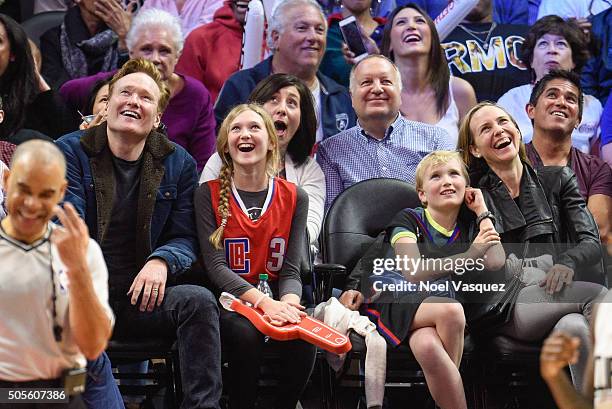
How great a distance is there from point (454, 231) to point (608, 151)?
4.90 ft

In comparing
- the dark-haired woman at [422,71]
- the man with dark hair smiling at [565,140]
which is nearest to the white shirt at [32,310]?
the man with dark hair smiling at [565,140]

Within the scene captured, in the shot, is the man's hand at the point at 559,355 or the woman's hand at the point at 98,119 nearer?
the man's hand at the point at 559,355

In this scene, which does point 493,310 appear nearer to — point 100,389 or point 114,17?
point 100,389

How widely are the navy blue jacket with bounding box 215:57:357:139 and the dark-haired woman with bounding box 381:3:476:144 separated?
306mm

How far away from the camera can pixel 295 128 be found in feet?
14.6

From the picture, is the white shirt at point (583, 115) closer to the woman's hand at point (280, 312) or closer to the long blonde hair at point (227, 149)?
the long blonde hair at point (227, 149)

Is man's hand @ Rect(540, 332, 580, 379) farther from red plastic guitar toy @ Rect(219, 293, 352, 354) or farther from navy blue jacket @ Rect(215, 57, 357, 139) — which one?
navy blue jacket @ Rect(215, 57, 357, 139)

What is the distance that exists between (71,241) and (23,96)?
93.3 inches

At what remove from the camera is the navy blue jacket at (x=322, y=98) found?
494 centimetres

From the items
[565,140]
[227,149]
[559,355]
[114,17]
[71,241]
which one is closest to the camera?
[71,241]

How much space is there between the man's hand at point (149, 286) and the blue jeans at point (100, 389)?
636 millimetres

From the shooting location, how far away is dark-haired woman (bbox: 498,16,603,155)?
520cm

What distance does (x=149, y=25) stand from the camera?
191 inches

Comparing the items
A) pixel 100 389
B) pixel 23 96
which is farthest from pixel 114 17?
pixel 100 389
